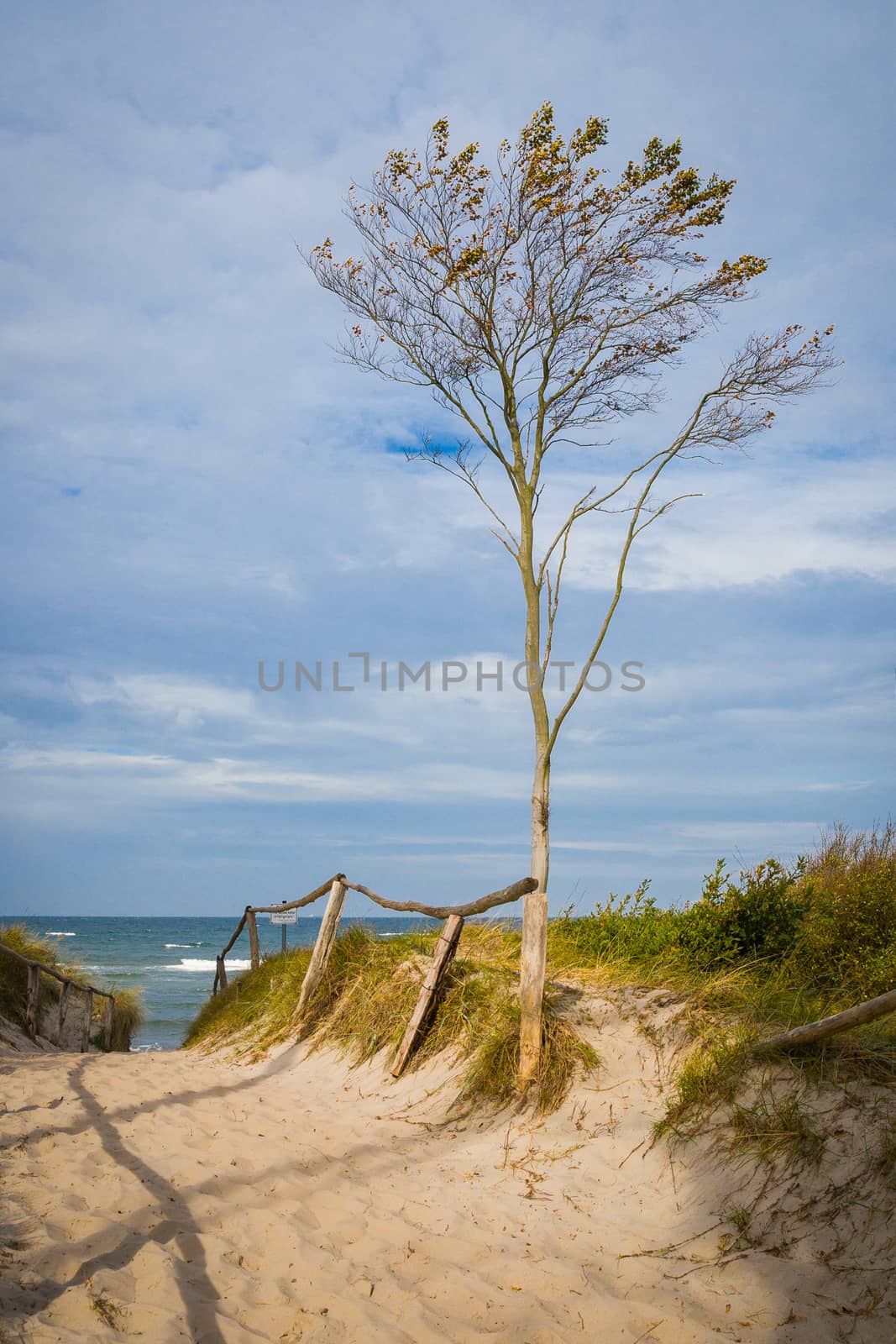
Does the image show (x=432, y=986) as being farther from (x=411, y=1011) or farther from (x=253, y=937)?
(x=253, y=937)

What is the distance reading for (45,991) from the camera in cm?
1403

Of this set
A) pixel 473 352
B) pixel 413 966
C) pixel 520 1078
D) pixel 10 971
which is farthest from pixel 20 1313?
pixel 10 971

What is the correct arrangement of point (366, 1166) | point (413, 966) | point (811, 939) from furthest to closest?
point (413, 966), point (811, 939), point (366, 1166)

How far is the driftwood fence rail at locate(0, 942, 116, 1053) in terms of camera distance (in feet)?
36.8

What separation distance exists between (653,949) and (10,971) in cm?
962

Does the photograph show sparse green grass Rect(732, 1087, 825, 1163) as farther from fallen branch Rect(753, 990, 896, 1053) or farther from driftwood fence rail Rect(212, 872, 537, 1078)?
driftwood fence rail Rect(212, 872, 537, 1078)

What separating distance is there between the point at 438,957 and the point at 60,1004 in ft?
26.9

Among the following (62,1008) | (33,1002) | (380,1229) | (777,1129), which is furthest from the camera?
(62,1008)

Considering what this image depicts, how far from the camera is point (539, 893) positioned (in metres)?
6.46

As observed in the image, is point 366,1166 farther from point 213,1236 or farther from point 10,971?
point 10,971

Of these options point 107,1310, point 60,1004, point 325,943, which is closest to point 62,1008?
point 60,1004

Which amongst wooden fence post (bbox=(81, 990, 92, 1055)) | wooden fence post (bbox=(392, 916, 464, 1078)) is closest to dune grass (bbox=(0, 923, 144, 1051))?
wooden fence post (bbox=(81, 990, 92, 1055))

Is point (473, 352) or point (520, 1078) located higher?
point (473, 352)

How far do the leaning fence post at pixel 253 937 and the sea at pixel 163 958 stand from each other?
0.84 feet
